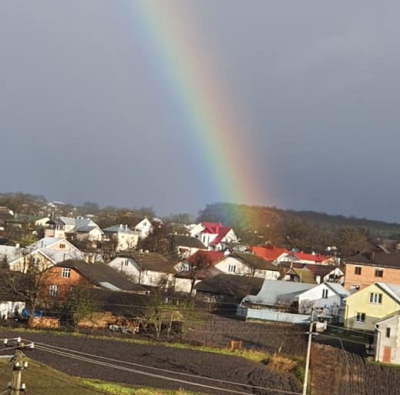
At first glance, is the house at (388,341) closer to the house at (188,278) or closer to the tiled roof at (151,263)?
the house at (188,278)

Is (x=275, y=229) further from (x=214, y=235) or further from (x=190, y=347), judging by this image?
(x=190, y=347)

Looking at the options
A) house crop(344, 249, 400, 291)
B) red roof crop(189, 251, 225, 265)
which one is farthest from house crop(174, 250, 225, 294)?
house crop(344, 249, 400, 291)

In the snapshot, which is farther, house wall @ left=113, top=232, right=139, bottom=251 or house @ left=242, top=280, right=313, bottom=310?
house wall @ left=113, top=232, right=139, bottom=251

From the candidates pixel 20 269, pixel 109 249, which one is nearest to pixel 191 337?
pixel 20 269

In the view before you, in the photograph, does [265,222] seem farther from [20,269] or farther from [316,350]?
[316,350]

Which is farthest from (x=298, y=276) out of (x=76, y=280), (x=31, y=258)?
(x=31, y=258)

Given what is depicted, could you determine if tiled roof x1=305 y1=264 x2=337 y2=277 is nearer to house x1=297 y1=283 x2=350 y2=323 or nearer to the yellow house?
house x1=297 y1=283 x2=350 y2=323
